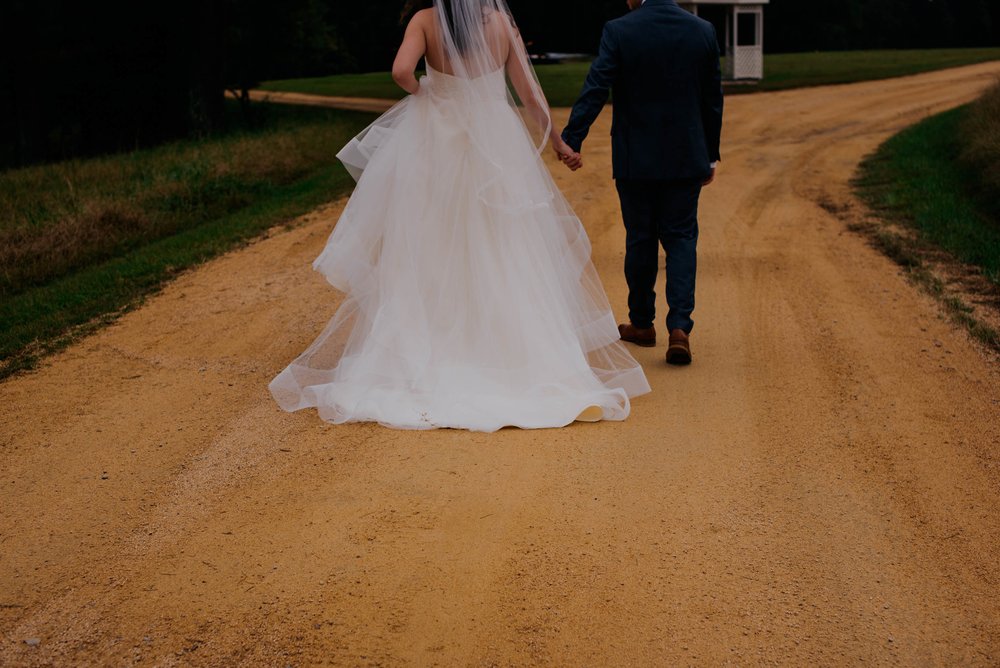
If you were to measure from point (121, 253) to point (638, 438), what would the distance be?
7.77 m

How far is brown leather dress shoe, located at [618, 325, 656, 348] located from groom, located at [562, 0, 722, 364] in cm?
26

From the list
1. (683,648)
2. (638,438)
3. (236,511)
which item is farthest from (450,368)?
(683,648)

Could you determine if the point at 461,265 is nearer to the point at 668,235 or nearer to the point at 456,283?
the point at 456,283

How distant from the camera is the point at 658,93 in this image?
6.24 meters

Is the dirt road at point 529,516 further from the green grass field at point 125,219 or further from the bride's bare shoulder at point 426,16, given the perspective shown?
the bride's bare shoulder at point 426,16

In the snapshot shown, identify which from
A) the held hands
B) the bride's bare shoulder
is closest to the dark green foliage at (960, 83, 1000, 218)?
the held hands

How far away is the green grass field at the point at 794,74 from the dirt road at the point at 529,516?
63.4 ft

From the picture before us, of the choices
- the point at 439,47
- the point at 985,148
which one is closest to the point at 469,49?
the point at 439,47

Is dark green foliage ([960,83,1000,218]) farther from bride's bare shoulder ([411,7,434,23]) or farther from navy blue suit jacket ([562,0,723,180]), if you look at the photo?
bride's bare shoulder ([411,7,434,23])

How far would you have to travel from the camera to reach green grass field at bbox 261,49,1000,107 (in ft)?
92.1

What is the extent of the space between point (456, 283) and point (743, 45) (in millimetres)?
28851

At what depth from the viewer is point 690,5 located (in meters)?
32.4

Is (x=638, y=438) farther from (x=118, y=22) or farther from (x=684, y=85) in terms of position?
(x=118, y=22)

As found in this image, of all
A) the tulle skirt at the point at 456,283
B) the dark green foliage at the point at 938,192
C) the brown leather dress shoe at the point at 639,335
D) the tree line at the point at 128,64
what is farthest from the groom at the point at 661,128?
the tree line at the point at 128,64
